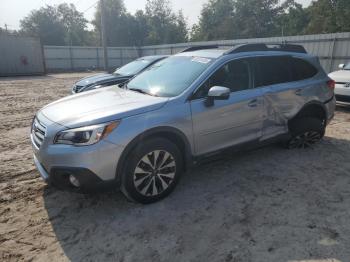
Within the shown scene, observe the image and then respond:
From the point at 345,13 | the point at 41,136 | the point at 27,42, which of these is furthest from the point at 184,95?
the point at 345,13

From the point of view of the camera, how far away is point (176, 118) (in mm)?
3469

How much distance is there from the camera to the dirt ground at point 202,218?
109 inches

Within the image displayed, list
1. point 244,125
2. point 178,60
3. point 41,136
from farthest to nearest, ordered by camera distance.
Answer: point 178,60
point 244,125
point 41,136

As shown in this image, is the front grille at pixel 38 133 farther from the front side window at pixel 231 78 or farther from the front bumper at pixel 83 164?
the front side window at pixel 231 78

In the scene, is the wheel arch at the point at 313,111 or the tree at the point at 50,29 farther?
the tree at the point at 50,29

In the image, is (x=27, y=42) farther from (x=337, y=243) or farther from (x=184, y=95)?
(x=337, y=243)

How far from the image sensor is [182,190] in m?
3.91

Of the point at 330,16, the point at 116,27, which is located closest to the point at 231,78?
the point at 330,16

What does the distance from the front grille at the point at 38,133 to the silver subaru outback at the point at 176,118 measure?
0.01 m

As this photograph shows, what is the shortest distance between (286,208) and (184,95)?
1.74 meters

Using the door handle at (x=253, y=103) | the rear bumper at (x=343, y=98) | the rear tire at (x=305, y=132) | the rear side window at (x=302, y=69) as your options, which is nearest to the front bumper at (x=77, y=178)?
the door handle at (x=253, y=103)

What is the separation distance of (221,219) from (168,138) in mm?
1069

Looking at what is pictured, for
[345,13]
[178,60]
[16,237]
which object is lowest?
[16,237]

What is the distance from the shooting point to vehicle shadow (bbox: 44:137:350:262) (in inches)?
109
